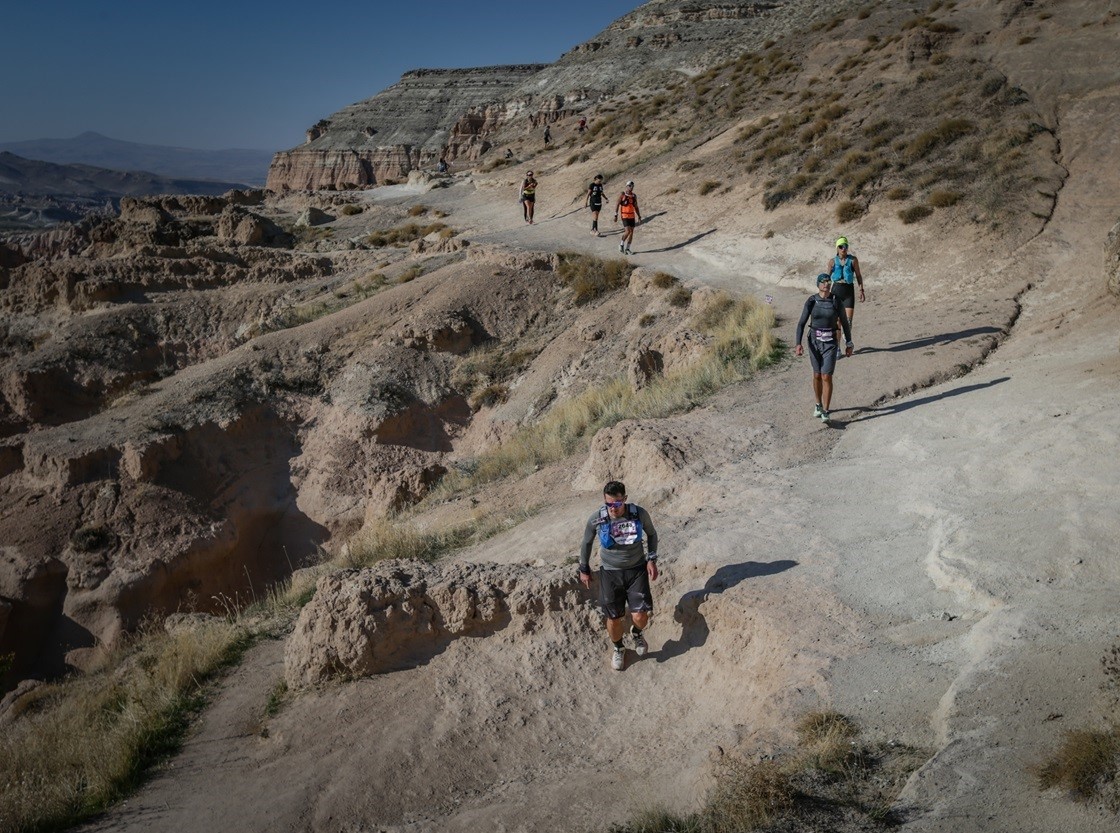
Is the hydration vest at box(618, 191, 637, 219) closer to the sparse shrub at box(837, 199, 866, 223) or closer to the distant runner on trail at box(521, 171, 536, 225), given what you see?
the sparse shrub at box(837, 199, 866, 223)

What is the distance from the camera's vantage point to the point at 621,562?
589 cm

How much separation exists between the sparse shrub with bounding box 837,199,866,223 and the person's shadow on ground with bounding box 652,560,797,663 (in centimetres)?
1258

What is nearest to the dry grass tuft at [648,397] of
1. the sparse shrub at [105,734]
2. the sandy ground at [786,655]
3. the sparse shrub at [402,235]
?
the sandy ground at [786,655]

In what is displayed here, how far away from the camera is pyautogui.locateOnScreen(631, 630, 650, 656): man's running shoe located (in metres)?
6.20

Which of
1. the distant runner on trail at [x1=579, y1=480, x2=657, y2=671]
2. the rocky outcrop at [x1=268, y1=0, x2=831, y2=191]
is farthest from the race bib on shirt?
the rocky outcrop at [x1=268, y1=0, x2=831, y2=191]

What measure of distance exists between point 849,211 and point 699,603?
1328cm

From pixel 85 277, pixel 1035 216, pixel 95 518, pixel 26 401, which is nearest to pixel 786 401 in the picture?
pixel 1035 216

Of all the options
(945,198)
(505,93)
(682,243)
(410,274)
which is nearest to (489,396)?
(410,274)

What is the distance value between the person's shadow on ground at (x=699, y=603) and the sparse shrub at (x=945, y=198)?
1220cm

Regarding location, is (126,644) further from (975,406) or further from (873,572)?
(975,406)

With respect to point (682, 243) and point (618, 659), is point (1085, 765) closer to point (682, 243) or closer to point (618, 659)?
point (618, 659)

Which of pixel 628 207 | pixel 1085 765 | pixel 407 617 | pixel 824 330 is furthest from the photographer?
pixel 628 207

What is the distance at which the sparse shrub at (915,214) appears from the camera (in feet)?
51.3

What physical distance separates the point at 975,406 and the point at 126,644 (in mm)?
12033
